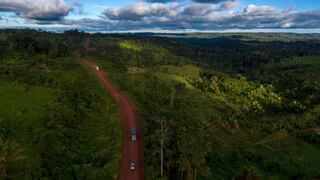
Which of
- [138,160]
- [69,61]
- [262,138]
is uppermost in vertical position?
[69,61]

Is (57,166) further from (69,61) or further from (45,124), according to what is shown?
(69,61)

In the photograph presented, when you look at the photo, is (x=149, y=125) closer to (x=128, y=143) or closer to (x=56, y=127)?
(x=128, y=143)

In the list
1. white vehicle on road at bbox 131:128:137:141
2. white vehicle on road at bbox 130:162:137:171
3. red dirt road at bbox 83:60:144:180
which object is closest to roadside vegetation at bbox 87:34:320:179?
red dirt road at bbox 83:60:144:180

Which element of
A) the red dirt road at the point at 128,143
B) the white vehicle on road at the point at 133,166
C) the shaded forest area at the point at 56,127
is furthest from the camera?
the white vehicle on road at the point at 133,166

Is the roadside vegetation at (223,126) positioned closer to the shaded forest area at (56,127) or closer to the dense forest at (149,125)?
the dense forest at (149,125)

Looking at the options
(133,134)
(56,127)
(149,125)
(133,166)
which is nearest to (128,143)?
(133,134)

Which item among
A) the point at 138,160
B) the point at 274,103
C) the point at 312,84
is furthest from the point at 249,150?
the point at 312,84

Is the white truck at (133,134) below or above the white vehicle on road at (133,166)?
above

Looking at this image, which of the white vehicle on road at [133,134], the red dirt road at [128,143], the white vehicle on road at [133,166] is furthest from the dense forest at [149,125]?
the white vehicle on road at [133,134]

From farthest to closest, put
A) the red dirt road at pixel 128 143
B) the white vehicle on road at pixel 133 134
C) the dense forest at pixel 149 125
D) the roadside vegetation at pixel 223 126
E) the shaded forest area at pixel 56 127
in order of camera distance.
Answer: the white vehicle on road at pixel 133 134 → the roadside vegetation at pixel 223 126 → the dense forest at pixel 149 125 → the red dirt road at pixel 128 143 → the shaded forest area at pixel 56 127
